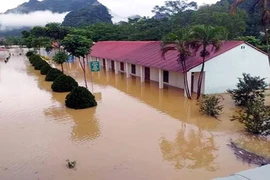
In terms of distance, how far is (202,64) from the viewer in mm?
19453

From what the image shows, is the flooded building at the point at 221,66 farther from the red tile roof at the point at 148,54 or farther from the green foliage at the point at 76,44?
the green foliage at the point at 76,44

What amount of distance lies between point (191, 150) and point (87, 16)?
10766cm

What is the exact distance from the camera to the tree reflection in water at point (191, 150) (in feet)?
32.4

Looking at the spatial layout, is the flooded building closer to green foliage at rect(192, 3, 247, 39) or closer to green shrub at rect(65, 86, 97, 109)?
green shrub at rect(65, 86, 97, 109)

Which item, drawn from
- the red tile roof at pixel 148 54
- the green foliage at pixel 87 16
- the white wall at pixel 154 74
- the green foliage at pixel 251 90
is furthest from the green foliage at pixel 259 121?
the green foliage at pixel 87 16

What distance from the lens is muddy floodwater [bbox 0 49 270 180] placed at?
9.48 metres

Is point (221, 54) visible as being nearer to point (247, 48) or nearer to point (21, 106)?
point (247, 48)

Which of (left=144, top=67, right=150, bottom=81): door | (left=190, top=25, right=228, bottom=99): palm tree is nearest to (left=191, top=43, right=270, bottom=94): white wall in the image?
(left=190, top=25, right=228, bottom=99): palm tree

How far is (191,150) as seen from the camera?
36.5 ft

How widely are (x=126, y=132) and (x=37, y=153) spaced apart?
4.05 meters

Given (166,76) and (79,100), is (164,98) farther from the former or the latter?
(79,100)

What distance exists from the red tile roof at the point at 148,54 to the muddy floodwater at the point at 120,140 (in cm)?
303

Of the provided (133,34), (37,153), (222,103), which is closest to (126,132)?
(37,153)

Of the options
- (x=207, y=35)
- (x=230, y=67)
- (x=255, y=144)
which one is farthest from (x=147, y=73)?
(x=255, y=144)
